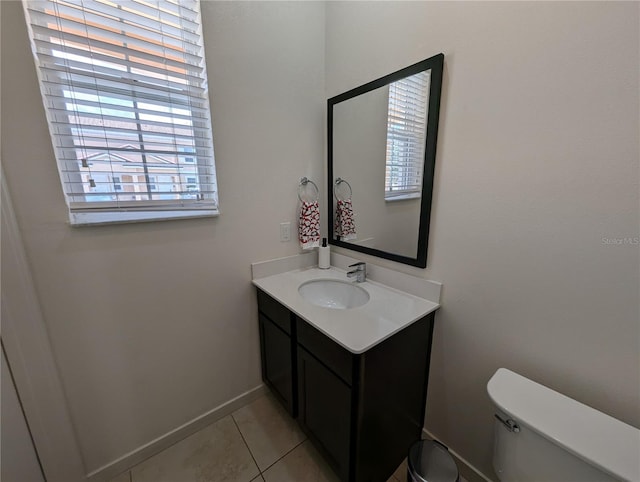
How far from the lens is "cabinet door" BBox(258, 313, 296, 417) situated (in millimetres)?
1349

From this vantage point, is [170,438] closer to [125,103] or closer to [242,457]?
[242,457]

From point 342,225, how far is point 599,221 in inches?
44.6

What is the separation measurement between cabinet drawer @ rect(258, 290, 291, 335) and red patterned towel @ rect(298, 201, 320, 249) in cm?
41

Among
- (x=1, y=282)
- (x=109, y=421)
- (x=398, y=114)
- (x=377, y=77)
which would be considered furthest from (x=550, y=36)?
(x=109, y=421)

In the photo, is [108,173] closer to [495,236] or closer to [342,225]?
[342,225]

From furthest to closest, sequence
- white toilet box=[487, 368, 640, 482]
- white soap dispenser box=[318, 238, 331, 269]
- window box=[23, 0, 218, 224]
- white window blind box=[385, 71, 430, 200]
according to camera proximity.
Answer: white soap dispenser box=[318, 238, 331, 269] → white window blind box=[385, 71, 430, 200] → window box=[23, 0, 218, 224] → white toilet box=[487, 368, 640, 482]

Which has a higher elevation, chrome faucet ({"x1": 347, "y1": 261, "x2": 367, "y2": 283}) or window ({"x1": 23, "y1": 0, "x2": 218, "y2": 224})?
window ({"x1": 23, "y1": 0, "x2": 218, "y2": 224})

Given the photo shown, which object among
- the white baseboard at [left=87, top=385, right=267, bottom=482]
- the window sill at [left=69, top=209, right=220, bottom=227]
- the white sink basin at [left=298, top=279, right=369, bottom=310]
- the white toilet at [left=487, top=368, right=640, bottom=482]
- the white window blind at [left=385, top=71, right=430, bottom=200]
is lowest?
the white baseboard at [left=87, top=385, right=267, bottom=482]

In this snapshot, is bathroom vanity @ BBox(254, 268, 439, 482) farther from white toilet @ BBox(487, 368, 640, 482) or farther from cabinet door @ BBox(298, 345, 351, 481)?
white toilet @ BBox(487, 368, 640, 482)

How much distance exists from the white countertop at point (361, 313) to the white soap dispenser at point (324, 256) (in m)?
0.22

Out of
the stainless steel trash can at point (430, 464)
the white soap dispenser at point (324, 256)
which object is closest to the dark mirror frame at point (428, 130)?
the white soap dispenser at point (324, 256)

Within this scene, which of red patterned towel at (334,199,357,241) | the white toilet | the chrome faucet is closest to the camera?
the white toilet

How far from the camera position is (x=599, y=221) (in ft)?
2.52

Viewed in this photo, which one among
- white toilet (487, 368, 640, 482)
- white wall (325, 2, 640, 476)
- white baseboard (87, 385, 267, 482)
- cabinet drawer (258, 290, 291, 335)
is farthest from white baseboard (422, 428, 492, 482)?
white baseboard (87, 385, 267, 482)
